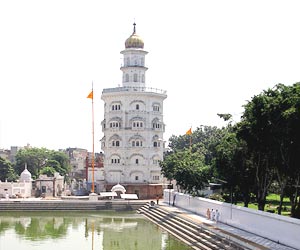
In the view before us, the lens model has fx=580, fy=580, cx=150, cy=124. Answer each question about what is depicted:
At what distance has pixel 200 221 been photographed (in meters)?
36.8

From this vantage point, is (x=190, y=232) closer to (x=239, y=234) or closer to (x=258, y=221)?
(x=239, y=234)

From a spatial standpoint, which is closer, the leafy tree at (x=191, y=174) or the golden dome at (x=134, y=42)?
the leafy tree at (x=191, y=174)

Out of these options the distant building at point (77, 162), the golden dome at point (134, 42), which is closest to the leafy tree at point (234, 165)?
the golden dome at point (134, 42)

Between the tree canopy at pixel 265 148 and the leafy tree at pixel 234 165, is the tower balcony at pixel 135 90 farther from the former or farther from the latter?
the leafy tree at pixel 234 165

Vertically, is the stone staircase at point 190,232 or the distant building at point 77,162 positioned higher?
the distant building at point 77,162

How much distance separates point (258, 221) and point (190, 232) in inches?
238

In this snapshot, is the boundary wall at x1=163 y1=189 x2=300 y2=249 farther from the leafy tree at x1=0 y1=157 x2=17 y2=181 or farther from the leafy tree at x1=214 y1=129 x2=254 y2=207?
the leafy tree at x1=0 y1=157 x2=17 y2=181

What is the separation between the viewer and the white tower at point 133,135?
216 ft

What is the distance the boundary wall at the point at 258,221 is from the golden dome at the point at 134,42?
28808 mm

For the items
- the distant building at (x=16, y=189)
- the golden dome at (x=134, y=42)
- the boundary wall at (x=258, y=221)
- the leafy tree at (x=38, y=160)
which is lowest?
the boundary wall at (x=258, y=221)

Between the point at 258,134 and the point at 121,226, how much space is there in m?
16.6

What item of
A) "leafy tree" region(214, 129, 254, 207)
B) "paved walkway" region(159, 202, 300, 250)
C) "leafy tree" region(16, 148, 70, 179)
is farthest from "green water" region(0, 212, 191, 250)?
"leafy tree" region(16, 148, 70, 179)

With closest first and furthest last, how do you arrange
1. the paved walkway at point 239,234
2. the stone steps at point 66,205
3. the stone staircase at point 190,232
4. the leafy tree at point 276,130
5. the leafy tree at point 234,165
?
the paved walkway at point 239,234
the leafy tree at point 276,130
the stone staircase at point 190,232
the leafy tree at point 234,165
the stone steps at point 66,205

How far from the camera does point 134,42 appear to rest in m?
67.4
